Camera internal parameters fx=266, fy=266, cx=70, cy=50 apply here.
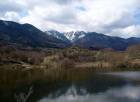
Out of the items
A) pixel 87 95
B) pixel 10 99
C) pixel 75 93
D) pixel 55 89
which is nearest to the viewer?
pixel 10 99

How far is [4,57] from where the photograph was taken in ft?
623

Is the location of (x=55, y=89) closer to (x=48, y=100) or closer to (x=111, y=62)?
(x=48, y=100)

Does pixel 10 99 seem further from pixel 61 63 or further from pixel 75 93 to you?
pixel 61 63

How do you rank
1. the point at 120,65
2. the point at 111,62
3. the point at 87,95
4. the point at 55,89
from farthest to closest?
the point at 111,62
the point at 120,65
the point at 55,89
the point at 87,95

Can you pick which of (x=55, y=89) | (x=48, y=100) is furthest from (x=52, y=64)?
(x=48, y=100)

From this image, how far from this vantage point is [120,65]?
18138 cm

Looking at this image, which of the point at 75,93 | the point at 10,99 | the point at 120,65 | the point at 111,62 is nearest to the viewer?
the point at 10,99

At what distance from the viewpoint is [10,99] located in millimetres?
55531

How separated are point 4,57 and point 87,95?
136m

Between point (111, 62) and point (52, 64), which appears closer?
point (52, 64)

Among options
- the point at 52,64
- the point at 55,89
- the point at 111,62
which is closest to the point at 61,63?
the point at 52,64

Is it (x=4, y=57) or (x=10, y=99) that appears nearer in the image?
(x=10, y=99)

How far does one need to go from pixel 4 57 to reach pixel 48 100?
453ft

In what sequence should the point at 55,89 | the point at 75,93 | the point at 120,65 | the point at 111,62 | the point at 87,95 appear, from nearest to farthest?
the point at 87,95 < the point at 75,93 < the point at 55,89 < the point at 120,65 < the point at 111,62
